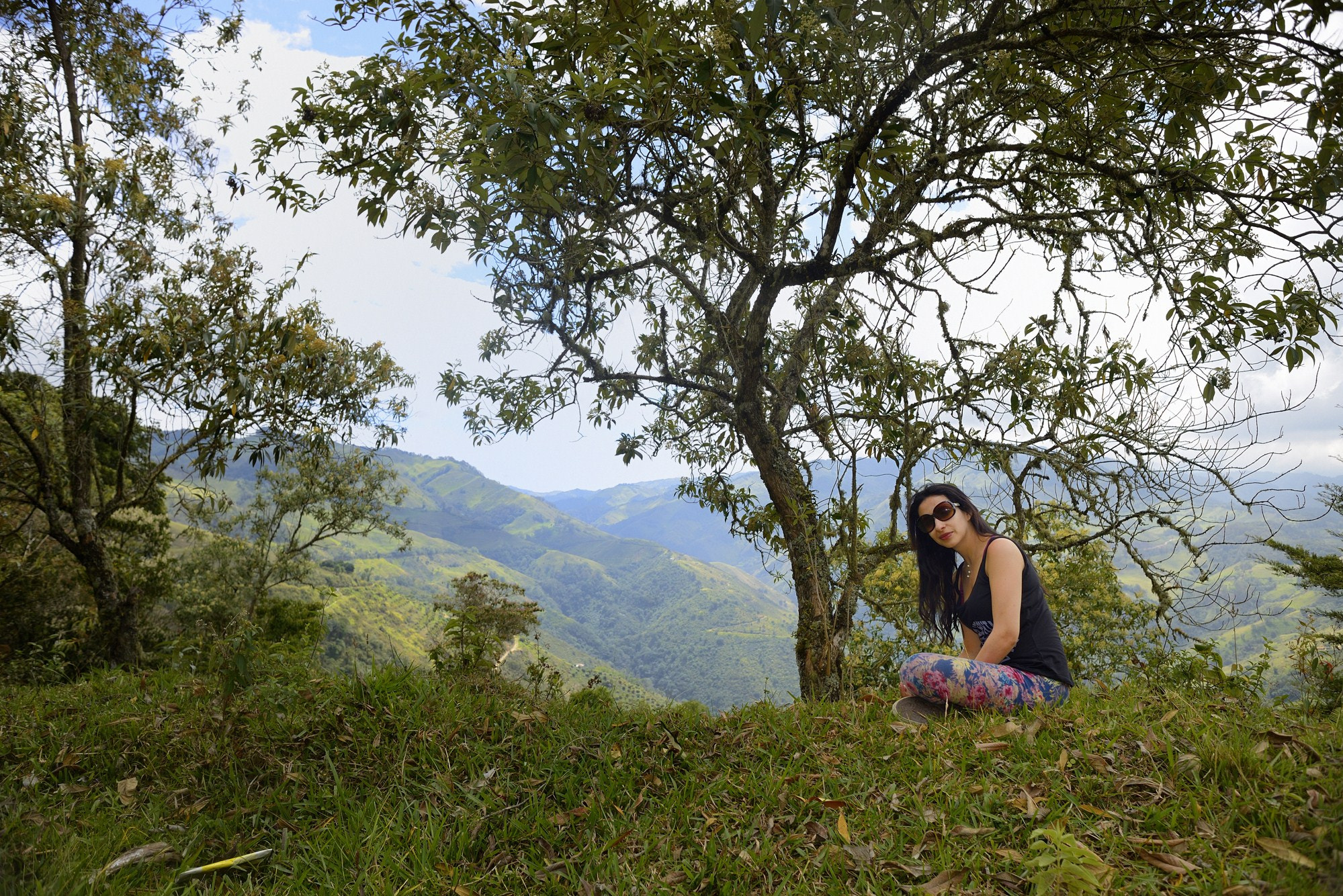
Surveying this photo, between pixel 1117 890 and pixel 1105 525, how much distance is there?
5.05m

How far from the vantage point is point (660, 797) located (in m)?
3.12

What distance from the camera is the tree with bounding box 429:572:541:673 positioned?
4184 mm

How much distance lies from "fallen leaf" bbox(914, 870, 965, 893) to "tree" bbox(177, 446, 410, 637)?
13.8 metres

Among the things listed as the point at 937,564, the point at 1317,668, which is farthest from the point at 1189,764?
the point at 1317,668

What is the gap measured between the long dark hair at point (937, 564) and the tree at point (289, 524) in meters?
12.4

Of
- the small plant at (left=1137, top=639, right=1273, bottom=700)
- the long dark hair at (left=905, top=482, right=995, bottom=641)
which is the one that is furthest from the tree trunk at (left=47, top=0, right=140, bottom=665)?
the small plant at (left=1137, top=639, right=1273, bottom=700)

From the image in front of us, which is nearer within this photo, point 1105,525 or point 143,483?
point 1105,525

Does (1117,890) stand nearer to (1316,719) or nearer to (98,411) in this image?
(1316,719)

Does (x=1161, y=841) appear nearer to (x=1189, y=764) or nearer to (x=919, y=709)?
(x=1189, y=764)

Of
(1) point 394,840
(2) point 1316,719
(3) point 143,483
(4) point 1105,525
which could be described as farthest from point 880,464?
(3) point 143,483

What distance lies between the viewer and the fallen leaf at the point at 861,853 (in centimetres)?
240

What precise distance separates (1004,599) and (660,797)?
2148 millimetres

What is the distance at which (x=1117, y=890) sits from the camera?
1.98m

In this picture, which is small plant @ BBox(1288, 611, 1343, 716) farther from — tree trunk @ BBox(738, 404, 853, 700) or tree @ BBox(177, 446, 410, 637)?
tree @ BBox(177, 446, 410, 637)
